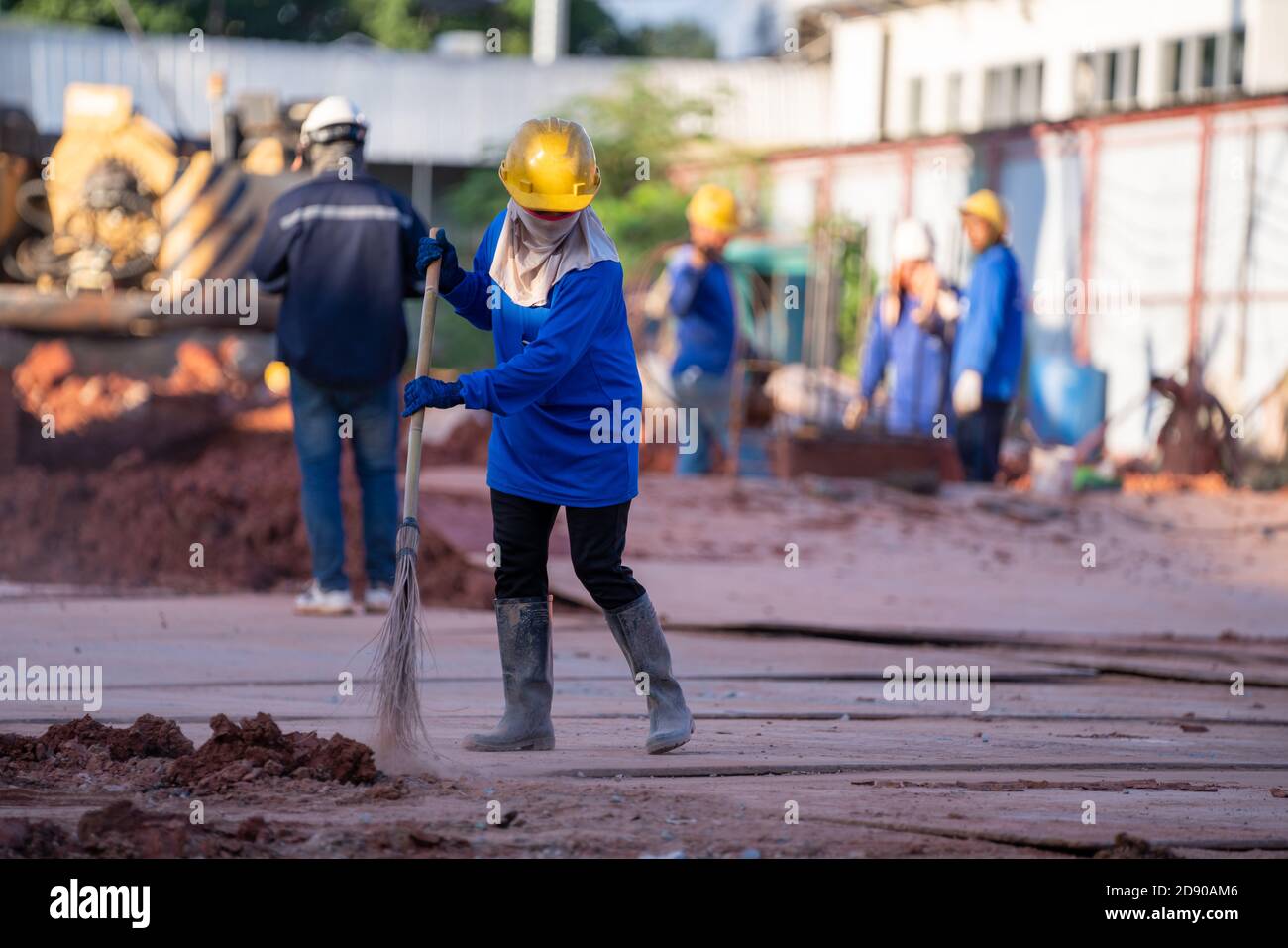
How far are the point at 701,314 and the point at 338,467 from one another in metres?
5.69

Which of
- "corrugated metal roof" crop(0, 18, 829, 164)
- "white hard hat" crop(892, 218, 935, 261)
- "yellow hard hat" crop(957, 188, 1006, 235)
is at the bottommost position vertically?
"white hard hat" crop(892, 218, 935, 261)

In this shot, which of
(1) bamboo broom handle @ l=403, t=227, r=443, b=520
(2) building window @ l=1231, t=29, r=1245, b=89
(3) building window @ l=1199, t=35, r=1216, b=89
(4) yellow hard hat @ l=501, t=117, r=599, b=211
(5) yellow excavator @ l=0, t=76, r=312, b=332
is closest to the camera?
(4) yellow hard hat @ l=501, t=117, r=599, b=211

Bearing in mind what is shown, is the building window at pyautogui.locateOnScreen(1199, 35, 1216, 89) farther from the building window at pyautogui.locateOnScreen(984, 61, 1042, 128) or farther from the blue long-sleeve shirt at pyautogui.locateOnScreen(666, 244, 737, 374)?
the blue long-sleeve shirt at pyautogui.locateOnScreen(666, 244, 737, 374)

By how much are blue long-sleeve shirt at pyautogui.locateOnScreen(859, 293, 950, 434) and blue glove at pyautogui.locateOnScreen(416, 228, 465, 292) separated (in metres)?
9.28

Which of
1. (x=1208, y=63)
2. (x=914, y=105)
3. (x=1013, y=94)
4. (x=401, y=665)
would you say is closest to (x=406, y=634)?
(x=401, y=665)

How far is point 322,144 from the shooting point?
8680 millimetres

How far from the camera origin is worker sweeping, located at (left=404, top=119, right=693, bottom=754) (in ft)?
17.5

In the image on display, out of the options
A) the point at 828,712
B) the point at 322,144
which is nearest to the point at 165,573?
the point at 322,144

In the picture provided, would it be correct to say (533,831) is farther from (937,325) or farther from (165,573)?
(937,325)

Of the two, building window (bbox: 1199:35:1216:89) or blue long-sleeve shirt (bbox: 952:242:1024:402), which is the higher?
building window (bbox: 1199:35:1216:89)

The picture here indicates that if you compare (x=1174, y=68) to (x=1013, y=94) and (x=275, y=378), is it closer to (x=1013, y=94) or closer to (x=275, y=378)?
(x=1013, y=94)

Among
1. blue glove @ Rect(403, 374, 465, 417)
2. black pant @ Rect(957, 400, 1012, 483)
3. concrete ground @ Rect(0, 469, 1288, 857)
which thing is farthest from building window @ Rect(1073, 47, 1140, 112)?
blue glove @ Rect(403, 374, 465, 417)

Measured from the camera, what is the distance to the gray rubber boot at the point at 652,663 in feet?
18.4

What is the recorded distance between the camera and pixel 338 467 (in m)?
8.71
